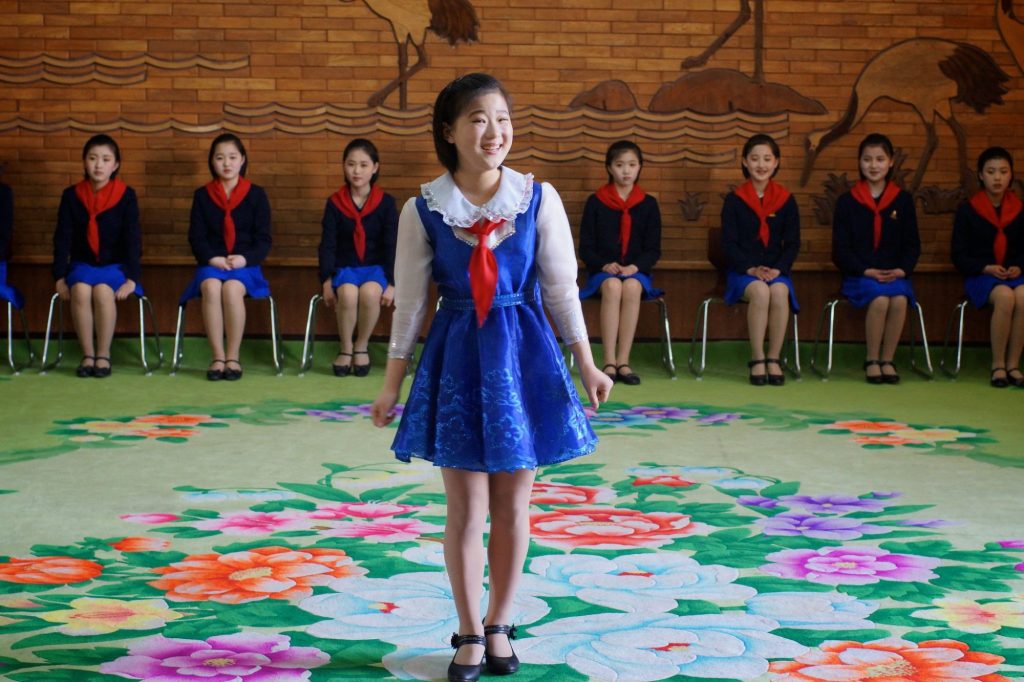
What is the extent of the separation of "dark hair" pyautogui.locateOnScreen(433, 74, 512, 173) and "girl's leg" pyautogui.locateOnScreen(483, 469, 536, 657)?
0.68 metres

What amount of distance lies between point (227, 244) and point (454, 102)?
490cm

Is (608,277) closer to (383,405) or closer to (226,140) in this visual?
(226,140)

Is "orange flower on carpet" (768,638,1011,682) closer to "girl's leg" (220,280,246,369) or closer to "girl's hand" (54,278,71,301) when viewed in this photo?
"girl's leg" (220,280,246,369)

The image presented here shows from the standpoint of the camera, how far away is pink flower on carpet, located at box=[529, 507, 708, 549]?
367 cm

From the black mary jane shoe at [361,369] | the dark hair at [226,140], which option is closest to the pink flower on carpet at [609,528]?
the black mary jane shoe at [361,369]

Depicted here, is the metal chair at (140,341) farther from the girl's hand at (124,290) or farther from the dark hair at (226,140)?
the dark hair at (226,140)

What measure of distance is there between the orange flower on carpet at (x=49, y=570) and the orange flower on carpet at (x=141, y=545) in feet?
0.48

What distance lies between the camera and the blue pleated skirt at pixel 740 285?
7.12 m

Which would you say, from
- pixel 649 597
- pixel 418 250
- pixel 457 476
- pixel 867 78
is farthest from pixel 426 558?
pixel 867 78

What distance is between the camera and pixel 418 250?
2662 millimetres

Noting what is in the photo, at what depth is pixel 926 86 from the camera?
7.84 metres

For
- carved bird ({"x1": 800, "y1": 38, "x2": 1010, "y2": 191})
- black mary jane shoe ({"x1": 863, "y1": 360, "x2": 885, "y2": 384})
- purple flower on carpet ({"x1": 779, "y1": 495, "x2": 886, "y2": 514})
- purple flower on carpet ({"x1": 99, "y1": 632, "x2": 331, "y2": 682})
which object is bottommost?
purple flower on carpet ({"x1": 99, "y1": 632, "x2": 331, "y2": 682})

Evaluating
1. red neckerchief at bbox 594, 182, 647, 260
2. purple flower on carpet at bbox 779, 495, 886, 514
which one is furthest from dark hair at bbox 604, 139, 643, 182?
purple flower on carpet at bbox 779, 495, 886, 514

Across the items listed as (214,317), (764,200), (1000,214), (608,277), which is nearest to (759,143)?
(764,200)
